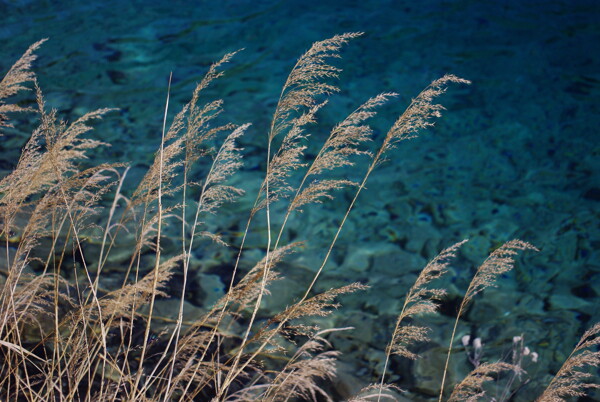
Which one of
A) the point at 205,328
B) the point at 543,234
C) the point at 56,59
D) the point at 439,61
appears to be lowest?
the point at 543,234

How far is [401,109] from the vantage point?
4.95 m

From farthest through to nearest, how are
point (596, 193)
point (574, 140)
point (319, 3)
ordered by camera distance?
point (319, 3) < point (574, 140) < point (596, 193)

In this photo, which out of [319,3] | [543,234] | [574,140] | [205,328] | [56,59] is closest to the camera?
[205,328]

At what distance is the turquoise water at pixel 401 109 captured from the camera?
306 centimetres

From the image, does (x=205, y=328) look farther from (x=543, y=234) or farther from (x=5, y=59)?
(x=5, y=59)

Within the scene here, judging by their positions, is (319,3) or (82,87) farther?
(319,3)

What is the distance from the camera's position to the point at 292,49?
19.2 ft

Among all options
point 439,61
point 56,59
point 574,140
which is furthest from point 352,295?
point 56,59

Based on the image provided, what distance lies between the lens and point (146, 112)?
4785 mm

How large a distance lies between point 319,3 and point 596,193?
4.07m

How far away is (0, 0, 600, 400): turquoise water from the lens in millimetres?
3059

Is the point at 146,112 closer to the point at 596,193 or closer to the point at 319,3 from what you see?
the point at 319,3

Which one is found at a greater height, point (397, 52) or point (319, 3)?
point (319, 3)

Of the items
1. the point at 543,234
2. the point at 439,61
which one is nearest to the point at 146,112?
the point at 439,61
